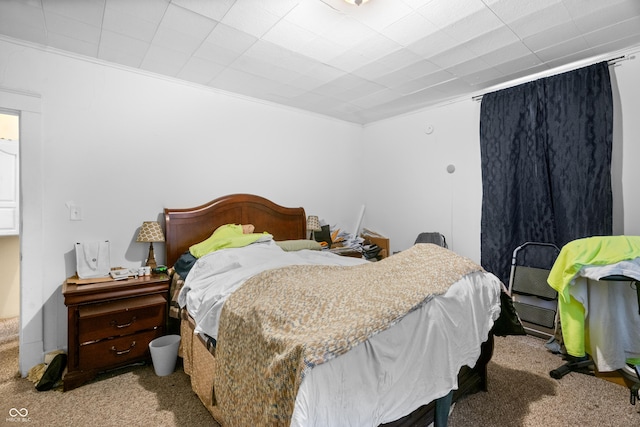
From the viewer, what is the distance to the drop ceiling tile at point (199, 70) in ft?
8.87

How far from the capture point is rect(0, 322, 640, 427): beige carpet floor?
73.0 inches

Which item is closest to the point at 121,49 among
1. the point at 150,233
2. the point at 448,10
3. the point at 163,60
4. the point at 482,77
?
the point at 163,60

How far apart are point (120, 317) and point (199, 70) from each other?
2142 mm

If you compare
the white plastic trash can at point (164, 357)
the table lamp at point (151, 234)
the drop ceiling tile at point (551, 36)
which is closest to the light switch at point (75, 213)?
the table lamp at point (151, 234)

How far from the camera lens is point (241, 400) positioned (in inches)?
55.8

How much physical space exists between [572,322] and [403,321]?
1719 millimetres

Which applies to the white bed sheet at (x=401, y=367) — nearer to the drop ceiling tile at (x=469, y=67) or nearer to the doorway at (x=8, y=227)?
the drop ceiling tile at (x=469, y=67)

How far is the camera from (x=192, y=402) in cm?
204

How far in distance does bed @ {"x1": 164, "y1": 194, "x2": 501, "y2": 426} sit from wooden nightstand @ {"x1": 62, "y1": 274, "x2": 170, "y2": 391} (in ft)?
0.55

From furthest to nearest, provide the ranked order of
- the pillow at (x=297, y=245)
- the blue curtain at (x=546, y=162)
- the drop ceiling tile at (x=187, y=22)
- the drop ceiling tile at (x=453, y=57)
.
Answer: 1. the pillow at (x=297, y=245)
2. the blue curtain at (x=546, y=162)
3. the drop ceiling tile at (x=453, y=57)
4. the drop ceiling tile at (x=187, y=22)

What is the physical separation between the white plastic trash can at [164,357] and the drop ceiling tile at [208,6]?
2.28m

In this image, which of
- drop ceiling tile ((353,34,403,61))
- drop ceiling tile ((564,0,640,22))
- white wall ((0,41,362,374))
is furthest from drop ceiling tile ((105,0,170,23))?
drop ceiling tile ((564,0,640,22))

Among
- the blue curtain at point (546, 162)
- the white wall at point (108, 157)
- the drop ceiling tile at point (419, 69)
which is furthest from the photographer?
the drop ceiling tile at point (419, 69)

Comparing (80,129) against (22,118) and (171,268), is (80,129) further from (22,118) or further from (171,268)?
(171,268)
